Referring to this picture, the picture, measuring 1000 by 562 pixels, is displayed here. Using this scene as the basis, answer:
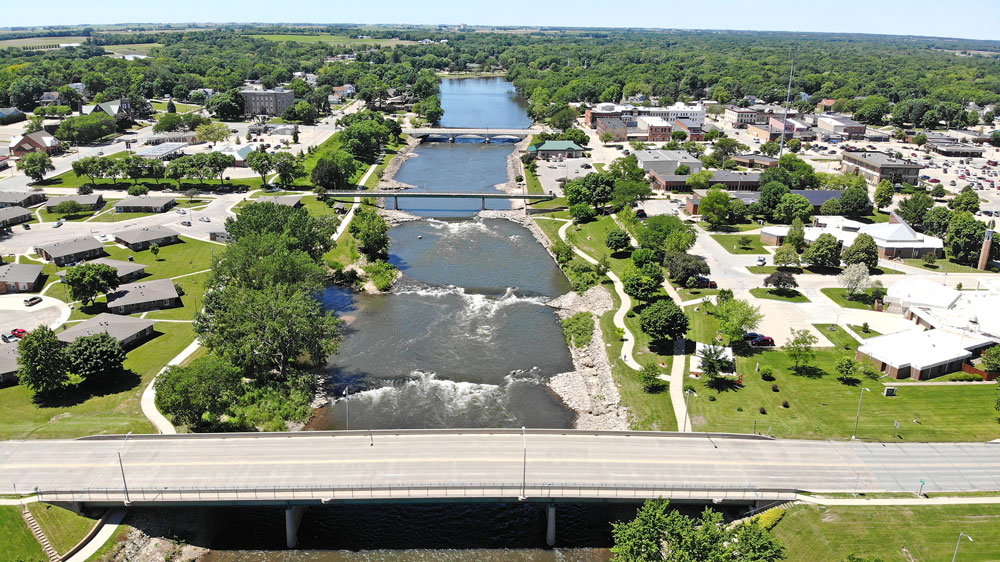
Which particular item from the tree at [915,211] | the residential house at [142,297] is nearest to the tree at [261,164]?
the residential house at [142,297]

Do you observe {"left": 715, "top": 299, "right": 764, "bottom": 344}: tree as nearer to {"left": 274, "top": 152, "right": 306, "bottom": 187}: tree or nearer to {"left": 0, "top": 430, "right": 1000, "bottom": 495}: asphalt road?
{"left": 0, "top": 430, "right": 1000, "bottom": 495}: asphalt road

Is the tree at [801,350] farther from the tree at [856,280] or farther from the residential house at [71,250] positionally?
the residential house at [71,250]

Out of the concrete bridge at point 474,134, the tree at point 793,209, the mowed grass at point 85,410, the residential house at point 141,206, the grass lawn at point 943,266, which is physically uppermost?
the concrete bridge at point 474,134

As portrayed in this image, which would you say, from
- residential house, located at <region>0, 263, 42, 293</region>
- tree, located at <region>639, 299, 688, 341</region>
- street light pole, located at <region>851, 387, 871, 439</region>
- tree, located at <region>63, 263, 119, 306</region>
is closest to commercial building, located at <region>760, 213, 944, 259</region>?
tree, located at <region>639, 299, 688, 341</region>

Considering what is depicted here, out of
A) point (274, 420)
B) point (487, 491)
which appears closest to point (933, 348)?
point (487, 491)

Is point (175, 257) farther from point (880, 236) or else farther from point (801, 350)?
point (880, 236)

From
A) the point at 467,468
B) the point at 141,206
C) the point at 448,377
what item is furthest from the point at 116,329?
the point at 141,206
